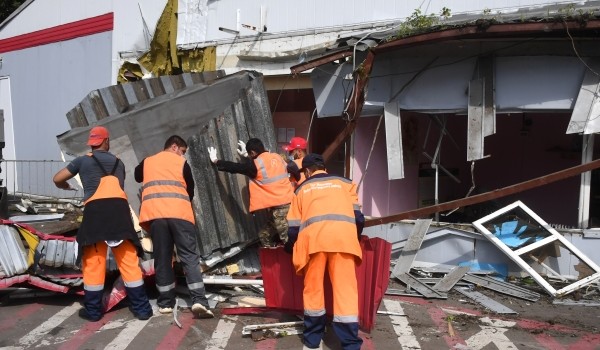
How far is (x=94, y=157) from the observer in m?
5.28

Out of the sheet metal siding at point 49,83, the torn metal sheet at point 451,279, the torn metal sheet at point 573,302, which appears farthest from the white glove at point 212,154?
the sheet metal siding at point 49,83

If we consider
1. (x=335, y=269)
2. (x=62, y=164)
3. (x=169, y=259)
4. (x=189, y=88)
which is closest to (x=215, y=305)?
(x=169, y=259)

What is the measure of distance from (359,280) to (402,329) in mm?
779

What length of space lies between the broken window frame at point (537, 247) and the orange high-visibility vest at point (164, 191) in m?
3.70

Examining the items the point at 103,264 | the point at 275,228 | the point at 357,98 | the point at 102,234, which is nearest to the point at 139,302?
the point at 103,264

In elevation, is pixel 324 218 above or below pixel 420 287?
above

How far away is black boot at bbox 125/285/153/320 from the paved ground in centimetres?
7

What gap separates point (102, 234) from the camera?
5000mm

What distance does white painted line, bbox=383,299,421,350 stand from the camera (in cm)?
470

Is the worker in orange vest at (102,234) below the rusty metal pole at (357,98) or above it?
below

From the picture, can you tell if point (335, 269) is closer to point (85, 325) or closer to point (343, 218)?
point (343, 218)

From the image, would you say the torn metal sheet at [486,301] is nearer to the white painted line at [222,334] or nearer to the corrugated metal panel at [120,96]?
the white painted line at [222,334]

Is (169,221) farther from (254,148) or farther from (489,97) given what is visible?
(489,97)

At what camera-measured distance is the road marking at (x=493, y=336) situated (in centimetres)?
472
